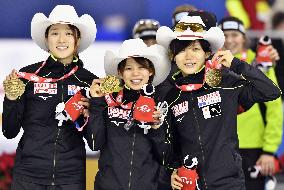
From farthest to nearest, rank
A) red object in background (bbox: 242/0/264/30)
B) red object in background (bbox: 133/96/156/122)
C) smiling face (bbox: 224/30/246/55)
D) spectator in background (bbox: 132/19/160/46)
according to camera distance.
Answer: red object in background (bbox: 242/0/264/30), smiling face (bbox: 224/30/246/55), spectator in background (bbox: 132/19/160/46), red object in background (bbox: 133/96/156/122)

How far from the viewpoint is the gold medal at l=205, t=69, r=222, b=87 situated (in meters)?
5.39

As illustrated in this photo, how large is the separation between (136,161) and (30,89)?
37.7 inches

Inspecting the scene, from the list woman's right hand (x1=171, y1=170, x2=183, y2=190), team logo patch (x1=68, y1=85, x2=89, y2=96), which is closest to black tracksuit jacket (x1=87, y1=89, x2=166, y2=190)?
woman's right hand (x1=171, y1=170, x2=183, y2=190)

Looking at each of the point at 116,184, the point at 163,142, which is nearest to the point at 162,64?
the point at 163,142

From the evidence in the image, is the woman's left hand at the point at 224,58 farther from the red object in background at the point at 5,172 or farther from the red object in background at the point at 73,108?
the red object in background at the point at 5,172

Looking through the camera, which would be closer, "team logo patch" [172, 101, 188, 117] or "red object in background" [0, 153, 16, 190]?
"team logo patch" [172, 101, 188, 117]

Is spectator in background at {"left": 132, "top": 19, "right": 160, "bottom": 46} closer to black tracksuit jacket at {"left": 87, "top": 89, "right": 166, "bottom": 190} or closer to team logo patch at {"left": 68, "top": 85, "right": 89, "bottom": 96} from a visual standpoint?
team logo patch at {"left": 68, "top": 85, "right": 89, "bottom": 96}

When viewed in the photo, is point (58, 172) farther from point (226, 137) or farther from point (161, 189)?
point (226, 137)

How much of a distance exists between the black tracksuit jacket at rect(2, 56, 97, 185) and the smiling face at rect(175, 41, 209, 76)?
714 millimetres

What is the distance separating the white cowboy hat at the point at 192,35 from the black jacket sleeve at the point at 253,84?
0.86ft

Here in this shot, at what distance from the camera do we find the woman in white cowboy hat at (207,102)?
17.3ft

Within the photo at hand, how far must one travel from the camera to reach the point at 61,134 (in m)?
5.51

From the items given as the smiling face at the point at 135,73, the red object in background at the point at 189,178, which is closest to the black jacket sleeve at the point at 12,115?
the smiling face at the point at 135,73

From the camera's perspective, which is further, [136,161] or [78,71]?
[78,71]
